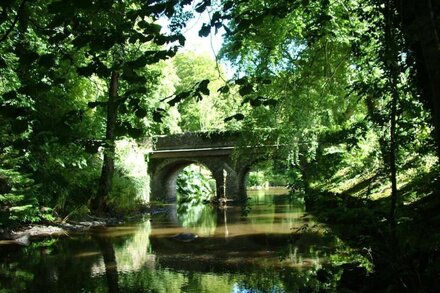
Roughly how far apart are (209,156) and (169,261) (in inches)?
625

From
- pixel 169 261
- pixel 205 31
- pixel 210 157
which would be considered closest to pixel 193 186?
pixel 210 157

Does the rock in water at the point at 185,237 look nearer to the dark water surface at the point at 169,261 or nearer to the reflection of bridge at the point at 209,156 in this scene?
the dark water surface at the point at 169,261

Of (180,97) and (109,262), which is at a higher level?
(180,97)

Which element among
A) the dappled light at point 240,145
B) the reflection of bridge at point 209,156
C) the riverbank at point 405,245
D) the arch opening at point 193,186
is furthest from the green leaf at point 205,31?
the arch opening at point 193,186

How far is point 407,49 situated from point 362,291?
6.79 ft

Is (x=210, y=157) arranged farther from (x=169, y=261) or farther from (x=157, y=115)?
(x=157, y=115)

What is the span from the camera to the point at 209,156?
24.9 m

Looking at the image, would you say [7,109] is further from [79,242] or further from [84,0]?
[79,242]

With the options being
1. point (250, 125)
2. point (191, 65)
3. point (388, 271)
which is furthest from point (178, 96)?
point (191, 65)

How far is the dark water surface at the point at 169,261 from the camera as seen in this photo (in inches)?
280

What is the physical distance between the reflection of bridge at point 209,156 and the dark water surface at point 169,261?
10653mm

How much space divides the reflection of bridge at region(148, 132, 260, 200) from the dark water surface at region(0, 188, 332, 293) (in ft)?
35.0

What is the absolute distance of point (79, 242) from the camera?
460 inches

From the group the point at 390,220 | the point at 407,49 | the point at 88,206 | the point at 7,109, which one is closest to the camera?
the point at 7,109
